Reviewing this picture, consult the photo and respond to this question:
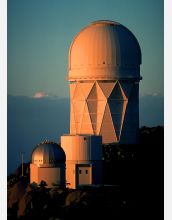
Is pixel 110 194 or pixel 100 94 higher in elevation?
pixel 100 94

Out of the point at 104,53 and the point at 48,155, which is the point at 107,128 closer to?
the point at 104,53

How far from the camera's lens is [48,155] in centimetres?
10525

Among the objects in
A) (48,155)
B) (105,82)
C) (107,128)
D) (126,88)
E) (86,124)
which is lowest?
(48,155)

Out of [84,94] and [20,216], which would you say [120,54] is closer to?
[84,94]

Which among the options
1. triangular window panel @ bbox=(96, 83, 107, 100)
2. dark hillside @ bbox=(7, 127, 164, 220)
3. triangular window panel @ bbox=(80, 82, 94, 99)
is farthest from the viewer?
triangular window panel @ bbox=(80, 82, 94, 99)

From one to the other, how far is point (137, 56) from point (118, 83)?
2166 millimetres

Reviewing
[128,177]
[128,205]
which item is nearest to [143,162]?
[128,177]

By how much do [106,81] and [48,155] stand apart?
1033 centimetres

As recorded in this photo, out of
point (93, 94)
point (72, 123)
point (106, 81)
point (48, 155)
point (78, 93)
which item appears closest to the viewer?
point (48, 155)

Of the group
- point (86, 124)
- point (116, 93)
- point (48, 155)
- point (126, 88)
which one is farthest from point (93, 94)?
point (48, 155)

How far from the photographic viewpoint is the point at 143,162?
11200 centimetres

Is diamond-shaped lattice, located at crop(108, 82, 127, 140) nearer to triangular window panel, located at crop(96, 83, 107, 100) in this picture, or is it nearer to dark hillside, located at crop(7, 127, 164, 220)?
triangular window panel, located at crop(96, 83, 107, 100)

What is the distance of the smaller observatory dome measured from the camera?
345 feet

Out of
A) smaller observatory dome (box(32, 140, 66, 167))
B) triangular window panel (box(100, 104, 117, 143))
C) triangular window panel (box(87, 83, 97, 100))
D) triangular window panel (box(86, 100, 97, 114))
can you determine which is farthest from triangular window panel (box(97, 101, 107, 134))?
smaller observatory dome (box(32, 140, 66, 167))
